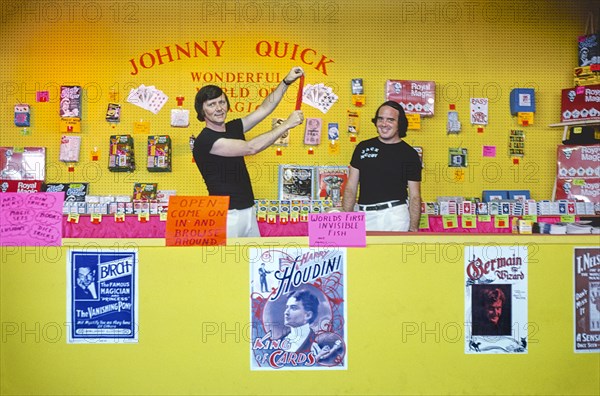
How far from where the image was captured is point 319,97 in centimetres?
582

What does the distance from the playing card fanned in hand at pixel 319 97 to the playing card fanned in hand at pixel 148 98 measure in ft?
4.07

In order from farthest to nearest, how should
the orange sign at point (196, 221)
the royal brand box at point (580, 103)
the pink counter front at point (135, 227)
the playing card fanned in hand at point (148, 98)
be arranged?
the playing card fanned in hand at point (148, 98) < the royal brand box at point (580, 103) < the pink counter front at point (135, 227) < the orange sign at point (196, 221)

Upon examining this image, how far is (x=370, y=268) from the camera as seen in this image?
2156 millimetres

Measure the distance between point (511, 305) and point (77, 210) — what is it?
3.96 metres

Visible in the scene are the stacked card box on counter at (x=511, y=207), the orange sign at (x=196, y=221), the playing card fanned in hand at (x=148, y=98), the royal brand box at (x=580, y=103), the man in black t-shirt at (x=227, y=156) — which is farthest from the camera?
the playing card fanned in hand at (x=148, y=98)

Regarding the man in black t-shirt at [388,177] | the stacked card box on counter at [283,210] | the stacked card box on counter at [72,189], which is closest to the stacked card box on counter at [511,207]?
→ the stacked card box on counter at [283,210]

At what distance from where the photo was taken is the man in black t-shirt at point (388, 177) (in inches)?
158

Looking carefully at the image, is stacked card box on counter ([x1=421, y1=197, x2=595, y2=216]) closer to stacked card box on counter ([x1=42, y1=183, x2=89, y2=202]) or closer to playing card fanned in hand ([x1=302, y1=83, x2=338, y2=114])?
playing card fanned in hand ([x1=302, y1=83, x2=338, y2=114])

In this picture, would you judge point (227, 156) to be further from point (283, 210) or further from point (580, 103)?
point (580, 103)

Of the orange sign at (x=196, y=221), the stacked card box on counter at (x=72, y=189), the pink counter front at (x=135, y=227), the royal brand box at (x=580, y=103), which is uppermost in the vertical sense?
the royal brand box at (x=580, y=103)

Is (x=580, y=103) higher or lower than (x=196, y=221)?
higher

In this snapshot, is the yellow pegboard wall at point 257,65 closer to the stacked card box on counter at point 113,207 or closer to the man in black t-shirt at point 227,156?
the stacked card box on counter at point 113,207

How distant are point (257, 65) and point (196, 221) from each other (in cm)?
381

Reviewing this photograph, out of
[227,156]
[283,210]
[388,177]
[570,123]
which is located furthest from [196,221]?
[570,123]
